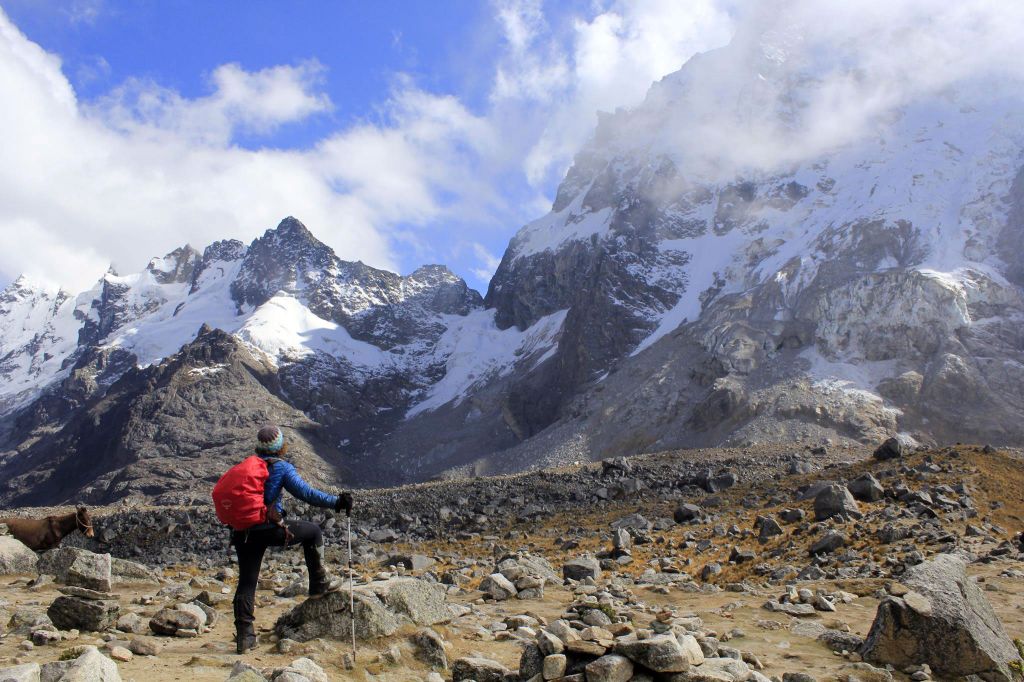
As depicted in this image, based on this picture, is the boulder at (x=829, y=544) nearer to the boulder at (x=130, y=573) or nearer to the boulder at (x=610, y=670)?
the boulder at (x=610, y=670)

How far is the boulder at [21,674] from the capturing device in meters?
5.66

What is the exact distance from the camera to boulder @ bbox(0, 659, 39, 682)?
5664 mm

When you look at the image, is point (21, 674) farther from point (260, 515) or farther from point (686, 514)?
point (686, 514)

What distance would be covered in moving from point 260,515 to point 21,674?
3.09 meters

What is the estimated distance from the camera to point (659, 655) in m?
6.58

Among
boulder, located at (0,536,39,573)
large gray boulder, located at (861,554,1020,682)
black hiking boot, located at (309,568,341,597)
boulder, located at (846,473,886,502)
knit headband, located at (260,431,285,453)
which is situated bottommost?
large gray boulder, located at (861,554,1020,682)

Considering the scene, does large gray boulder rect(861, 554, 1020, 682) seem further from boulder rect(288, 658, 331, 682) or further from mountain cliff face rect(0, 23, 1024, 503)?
mountain cliff face rect(0, 23, 1024, 503)

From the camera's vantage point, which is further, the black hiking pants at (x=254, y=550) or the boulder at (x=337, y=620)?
the boulder at (x=337, y=620)

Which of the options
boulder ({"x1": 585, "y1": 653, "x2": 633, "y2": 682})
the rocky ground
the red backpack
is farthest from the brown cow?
boulder ({"x1": 585, "y1": 653, "x2": 633, "y2": 682})

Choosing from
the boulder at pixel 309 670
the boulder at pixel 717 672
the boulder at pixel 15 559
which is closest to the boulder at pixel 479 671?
the boulder at pixel 309 670

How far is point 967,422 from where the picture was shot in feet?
210

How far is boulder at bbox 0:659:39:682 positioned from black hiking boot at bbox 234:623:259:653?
2538 millimetres

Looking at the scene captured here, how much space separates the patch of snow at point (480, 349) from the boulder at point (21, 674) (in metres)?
133

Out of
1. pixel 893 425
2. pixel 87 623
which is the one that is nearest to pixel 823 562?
pixel 87 623
